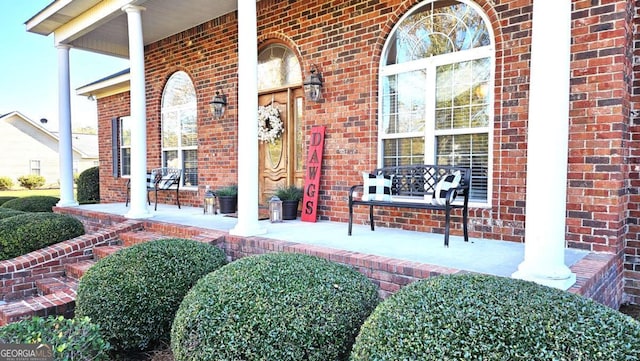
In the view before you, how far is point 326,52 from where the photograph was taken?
18.6ft

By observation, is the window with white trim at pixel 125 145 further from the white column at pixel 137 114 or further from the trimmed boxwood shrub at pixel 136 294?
the trimmed boxwood shrub at pixel 136 294

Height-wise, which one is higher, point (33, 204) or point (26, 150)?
point (26, 150)

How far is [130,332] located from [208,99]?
532 centimetres

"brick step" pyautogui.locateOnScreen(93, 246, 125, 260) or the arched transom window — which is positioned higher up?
the arched transom window

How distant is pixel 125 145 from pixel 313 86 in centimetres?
670

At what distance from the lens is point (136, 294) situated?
119 inches

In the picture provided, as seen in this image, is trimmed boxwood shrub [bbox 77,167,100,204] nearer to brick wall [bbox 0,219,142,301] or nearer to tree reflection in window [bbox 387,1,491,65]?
brick wall [bbox 0,219,142,301]

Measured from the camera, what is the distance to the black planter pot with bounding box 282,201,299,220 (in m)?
5.83

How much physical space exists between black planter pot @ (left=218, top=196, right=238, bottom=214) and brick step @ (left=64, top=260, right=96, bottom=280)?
2159 mm

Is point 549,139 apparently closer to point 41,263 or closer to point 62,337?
point 62,337

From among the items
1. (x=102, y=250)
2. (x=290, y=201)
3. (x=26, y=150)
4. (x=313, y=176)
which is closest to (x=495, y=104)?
(x=313, y=176)

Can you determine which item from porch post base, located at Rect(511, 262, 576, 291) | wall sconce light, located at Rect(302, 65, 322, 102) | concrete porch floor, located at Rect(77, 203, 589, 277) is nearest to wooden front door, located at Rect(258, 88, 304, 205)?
wall sconce light, located at Rect(302, 65, 322, 102)

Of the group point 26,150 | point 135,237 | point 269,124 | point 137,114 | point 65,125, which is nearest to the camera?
point 135,237

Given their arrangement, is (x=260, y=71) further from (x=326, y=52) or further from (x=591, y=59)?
(x=591, y=59)
